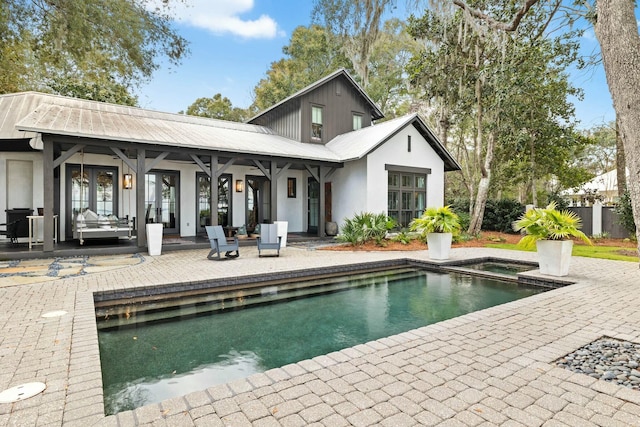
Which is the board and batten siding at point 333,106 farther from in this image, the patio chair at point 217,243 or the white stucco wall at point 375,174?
the patio chair at point 217,243

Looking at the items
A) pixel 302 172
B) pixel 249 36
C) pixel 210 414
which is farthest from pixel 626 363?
pixel 249 36

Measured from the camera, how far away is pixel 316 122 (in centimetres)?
1584

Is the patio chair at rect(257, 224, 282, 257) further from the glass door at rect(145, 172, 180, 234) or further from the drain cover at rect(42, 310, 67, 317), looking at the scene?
the glass door at rect(145, 172, 180, 234)

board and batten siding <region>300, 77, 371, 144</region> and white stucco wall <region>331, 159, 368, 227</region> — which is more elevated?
board and batten siding <region>300, 77, 371, 144</region>

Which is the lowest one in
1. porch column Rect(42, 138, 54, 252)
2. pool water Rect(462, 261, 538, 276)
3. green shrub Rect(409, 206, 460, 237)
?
pool water Rect(462, 261, 538, 276)

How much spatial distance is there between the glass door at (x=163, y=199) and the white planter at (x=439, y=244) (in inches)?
359

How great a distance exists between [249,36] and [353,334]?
2525 cm

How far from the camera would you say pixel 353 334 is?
4.46 m

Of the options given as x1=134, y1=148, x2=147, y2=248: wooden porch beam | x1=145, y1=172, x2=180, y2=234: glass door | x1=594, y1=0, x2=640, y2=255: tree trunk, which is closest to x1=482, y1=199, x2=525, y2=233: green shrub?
x1=145, y1=172, x2=180, y2=234: glass door

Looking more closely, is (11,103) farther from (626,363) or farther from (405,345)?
(626,363)

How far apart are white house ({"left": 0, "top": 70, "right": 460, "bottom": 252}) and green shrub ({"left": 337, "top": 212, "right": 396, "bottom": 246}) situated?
5.45 feet

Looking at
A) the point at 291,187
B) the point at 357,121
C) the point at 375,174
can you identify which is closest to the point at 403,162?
the point at 375,174

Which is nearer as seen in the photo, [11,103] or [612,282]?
[612,282]

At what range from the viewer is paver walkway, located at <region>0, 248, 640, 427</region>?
2191 millimetres
